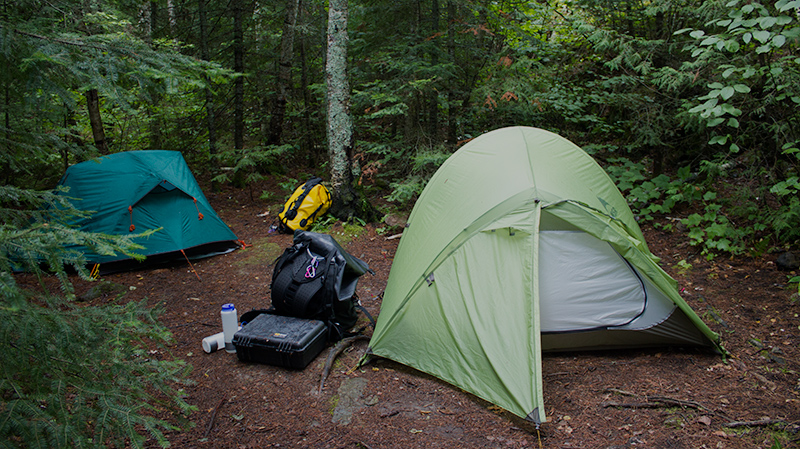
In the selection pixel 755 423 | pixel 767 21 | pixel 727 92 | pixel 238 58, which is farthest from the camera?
pixel 238 58

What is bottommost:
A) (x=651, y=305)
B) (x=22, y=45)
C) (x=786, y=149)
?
(x=651, y=305)

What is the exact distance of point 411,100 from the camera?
Result: 291 inches

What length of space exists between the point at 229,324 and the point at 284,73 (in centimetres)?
750

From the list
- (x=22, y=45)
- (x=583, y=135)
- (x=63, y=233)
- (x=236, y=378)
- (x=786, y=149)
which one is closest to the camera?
(x=63, y=233)

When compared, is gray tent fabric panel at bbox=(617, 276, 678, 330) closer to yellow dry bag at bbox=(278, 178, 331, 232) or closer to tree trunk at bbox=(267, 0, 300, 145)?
yellow dry bag at bbox=(278, 178, 331, 232)

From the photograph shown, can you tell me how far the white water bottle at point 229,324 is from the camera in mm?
3826

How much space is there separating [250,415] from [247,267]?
3.08 meters

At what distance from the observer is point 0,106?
311 cm

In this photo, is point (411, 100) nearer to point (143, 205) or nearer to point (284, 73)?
point (284, 73)

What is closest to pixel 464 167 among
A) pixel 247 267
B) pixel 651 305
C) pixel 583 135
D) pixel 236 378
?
pixel 651 305

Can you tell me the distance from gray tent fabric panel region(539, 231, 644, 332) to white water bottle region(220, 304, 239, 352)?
8.70ft

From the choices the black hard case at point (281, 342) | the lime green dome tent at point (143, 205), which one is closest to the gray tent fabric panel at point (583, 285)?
the black hard case at point (281, 342)

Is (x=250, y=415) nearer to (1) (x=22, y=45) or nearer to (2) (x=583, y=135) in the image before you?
(1) (x=22, y=45)

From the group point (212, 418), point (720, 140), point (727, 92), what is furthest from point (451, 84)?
point (212, 418)
